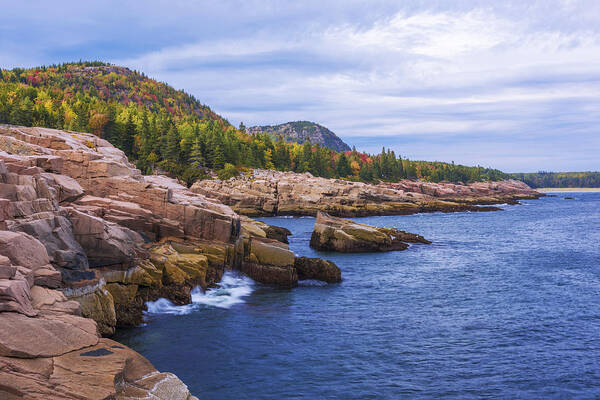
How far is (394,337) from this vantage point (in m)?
25.5

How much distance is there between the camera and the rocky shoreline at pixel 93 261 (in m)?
12.5

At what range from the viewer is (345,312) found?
3023 centimetres

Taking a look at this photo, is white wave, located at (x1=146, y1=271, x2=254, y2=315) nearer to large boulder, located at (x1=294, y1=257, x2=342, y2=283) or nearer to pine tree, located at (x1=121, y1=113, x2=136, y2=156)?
large boulder, located at (x1=294, y1=257, x2=342, y2=283)

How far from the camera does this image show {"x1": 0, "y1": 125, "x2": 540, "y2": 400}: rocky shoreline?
1247 cm

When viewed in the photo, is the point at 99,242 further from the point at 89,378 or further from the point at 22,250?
the point at 89,378

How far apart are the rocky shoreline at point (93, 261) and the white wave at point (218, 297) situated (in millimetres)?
600

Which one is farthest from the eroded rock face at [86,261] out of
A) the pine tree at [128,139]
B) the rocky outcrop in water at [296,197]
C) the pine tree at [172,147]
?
the pine tree at [128,139]

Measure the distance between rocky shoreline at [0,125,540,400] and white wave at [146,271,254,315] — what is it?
600 millimetres

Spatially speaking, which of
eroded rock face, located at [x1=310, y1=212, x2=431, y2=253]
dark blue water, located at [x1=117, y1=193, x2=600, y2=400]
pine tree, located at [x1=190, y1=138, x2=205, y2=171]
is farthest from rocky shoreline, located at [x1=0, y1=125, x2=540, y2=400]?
pine tree, located at [x1=190, y1=138, x2=205, y2=171]

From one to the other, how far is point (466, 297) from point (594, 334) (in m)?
9.62

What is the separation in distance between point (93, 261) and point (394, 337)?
57.1 feet

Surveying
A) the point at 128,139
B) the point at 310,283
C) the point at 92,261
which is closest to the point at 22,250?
the point at 92,261

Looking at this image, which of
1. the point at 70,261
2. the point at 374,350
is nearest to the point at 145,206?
the point at 70,261

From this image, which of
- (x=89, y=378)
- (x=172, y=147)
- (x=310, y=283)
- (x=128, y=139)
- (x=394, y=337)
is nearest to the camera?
(x=89, y=378)
